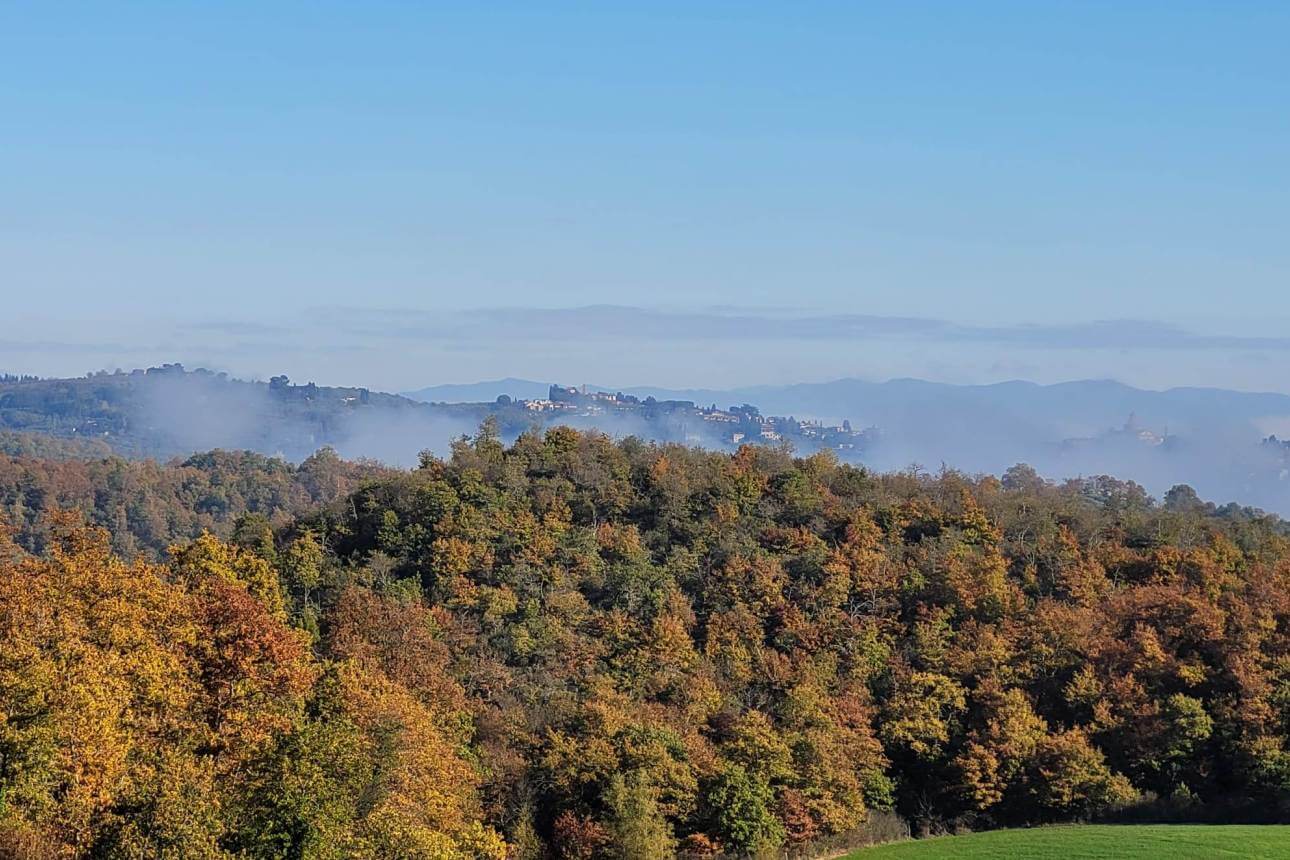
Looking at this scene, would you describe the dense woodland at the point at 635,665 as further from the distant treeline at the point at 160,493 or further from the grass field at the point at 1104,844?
the distant treeline at the point at 160,493

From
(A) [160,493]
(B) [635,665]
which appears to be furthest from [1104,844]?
(A) [160,493]

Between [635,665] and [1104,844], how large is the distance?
Answer: 2079 cm

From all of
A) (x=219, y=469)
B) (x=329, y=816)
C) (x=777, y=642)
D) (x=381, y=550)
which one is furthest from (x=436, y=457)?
(x=219, y=469)

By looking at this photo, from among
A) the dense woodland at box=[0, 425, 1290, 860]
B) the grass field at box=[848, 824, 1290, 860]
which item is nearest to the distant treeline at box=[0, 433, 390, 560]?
the dense woodland at box=[0, 425, 1290, 860]

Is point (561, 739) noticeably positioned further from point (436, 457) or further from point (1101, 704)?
point (436, 457)

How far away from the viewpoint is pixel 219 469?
146750mm

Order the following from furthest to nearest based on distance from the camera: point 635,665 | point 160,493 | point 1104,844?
point 160,493 < point 635,665 < point 1104,844

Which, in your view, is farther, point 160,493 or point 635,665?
point 160,493

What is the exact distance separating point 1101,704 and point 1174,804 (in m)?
5.02

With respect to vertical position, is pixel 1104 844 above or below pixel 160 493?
below

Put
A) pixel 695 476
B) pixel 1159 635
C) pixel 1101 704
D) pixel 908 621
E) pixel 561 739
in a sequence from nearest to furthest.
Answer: pixel 561 739 → pixel 1101 704 → pixel 1159 635 → pixel 908 621 → pixel 695 476

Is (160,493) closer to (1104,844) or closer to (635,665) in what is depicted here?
(635,665)

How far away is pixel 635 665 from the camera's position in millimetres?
54812

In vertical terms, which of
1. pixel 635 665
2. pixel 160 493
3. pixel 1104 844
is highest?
pixel 635 665
